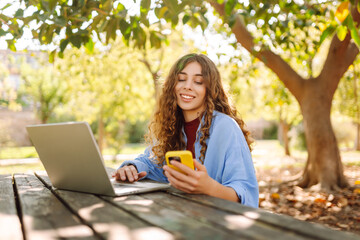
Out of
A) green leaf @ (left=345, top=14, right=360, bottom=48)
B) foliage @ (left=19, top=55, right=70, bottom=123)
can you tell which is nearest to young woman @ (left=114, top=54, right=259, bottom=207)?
green leaf @ (left=345, top=14, right=360, bottom=48)

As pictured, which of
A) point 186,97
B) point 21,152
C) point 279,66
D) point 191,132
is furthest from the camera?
point 21,152

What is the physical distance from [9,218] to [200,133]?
55.8 inches

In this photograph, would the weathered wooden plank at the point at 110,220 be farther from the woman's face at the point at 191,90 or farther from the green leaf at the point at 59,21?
the green leaf at the point at 59,21

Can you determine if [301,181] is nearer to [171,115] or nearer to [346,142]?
[171,115]

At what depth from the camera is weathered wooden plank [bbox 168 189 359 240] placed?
1074mm

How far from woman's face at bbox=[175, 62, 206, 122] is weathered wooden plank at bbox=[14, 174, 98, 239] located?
117 cm

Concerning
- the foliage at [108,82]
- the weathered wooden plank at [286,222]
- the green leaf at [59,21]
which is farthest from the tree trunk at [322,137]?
the foliage at [108,82]

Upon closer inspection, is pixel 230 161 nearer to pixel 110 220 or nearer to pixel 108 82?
pixel 110 220

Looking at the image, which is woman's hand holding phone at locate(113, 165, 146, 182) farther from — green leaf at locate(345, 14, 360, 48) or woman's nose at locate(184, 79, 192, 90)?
green leaf at locate(345, 14, 360, 48)

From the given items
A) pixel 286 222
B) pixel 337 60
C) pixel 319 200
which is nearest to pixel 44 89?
pixel 337 60

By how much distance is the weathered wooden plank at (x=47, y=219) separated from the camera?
114cm

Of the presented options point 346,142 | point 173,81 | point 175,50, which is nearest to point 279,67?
point 173,81

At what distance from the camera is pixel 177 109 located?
2.93m

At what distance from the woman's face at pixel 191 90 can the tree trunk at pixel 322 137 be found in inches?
166
